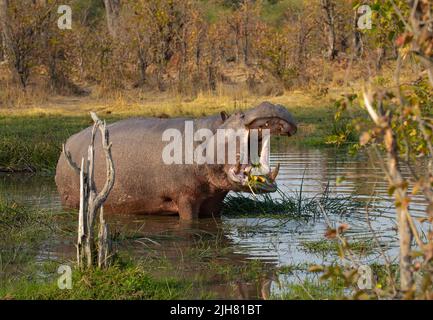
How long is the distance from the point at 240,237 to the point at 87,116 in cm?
986

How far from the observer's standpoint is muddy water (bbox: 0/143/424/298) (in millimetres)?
5352

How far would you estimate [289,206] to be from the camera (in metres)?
7.46

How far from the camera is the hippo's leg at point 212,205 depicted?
7387mm

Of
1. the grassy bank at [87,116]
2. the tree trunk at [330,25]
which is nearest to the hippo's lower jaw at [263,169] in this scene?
the grassy bank at [87,116]

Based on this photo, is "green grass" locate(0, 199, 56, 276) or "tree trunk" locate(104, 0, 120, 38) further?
"tree trunk" locate(104, 0, 120, 38)

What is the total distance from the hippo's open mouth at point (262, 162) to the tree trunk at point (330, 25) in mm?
16270

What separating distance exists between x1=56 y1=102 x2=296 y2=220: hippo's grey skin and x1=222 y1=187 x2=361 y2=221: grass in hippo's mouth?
0.79 ft

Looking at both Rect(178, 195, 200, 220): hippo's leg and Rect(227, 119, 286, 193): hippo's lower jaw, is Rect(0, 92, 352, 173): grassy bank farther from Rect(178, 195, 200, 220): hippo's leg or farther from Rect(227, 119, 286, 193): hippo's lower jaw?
Rect(227, 119, 286, 193): hippo's lower jaw

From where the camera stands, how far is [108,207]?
7.62 m

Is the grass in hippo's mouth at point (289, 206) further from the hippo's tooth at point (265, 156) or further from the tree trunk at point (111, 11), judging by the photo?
the tree trunk at point (111, 11)

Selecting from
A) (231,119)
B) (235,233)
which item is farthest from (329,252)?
(231,119)

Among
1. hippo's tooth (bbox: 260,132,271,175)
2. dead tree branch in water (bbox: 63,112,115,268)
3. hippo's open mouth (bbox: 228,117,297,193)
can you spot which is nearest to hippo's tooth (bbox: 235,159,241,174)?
hippo's open mouth (bbox: 228,117,297,193)

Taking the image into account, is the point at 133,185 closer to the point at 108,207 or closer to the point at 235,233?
the point at 108,207

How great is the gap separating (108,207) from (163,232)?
38.3 inches
